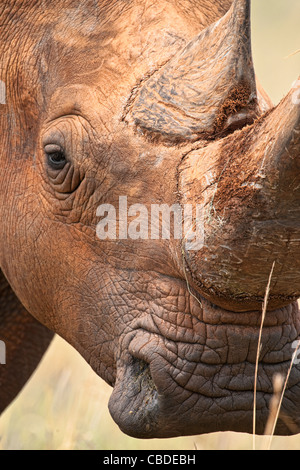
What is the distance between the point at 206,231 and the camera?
3.44 m

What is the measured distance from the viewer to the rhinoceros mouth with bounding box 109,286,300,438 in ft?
12.2

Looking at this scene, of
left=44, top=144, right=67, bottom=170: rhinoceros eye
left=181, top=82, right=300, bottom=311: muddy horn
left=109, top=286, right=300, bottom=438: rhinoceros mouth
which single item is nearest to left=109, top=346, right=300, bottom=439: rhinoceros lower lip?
left=109, top=286, right=300, bottom=438: rhinoceros mouth

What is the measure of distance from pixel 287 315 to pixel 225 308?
0.26 m

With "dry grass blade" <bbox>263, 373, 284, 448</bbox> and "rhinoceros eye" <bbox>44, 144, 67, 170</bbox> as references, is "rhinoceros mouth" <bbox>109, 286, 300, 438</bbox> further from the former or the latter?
"rhinoceros eye" <bbox>44, 144, 67, 170</bbox>

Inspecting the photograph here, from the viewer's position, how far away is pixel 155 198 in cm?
383

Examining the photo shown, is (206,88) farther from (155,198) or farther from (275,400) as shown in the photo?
(275,400)

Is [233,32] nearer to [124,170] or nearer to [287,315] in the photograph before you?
[124,170]

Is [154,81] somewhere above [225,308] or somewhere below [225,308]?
above

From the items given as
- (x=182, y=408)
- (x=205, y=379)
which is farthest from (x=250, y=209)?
(x=182, y=408)

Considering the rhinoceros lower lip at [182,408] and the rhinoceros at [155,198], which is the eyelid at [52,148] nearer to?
the rhinoceros at [155,198]

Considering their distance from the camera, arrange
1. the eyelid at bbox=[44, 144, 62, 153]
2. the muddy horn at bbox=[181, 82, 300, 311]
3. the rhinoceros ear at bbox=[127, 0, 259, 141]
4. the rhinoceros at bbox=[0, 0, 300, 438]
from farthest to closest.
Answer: the eyelid at bbox=[44, 144, 62, 153] → the rhinoceros ear at bbox=[127, 0, 259, 141] → the rhinoceros at bbox=[0, 0, 300, 438] → the muddy horn at bbox=[181, 82, 300, 311]

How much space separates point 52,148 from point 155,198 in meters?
0.69

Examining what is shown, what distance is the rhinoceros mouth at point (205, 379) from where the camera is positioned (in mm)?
3715

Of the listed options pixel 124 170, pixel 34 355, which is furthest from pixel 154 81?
pixel 34 355
